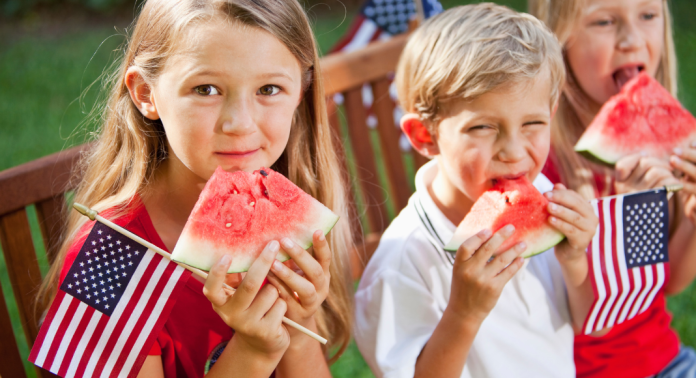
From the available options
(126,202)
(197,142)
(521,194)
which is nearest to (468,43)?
(521,194)

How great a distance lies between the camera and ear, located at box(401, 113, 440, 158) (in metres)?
2.39

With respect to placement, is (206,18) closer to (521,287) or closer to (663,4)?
(521,287)

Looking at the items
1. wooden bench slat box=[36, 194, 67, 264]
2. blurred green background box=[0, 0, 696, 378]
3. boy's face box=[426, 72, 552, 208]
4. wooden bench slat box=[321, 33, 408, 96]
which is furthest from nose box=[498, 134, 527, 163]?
blurred green background box=[0, 0, 696, 378]

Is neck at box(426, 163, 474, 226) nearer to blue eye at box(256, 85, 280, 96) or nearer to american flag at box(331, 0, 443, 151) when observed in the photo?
blue eye at box(256, 85, 280, 96)

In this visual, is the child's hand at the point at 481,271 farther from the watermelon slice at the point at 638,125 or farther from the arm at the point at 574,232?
the watermelon slice at the point at 638,125

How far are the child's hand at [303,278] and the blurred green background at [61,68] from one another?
1.88 metres

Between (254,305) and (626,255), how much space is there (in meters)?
1.51

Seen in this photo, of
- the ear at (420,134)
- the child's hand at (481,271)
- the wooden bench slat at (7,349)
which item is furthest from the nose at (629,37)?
the wooden bench slat at (7,349)

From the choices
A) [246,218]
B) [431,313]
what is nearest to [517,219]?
[431,313]

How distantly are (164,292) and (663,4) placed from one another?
253cm

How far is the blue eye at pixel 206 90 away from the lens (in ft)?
6.23

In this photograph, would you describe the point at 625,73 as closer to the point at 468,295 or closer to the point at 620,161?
the point at 620,161

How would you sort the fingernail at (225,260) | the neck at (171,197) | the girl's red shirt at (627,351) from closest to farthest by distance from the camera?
the fingernail at (225,260) < the neck at (171,197) < the girl's red shirt at (627,351)

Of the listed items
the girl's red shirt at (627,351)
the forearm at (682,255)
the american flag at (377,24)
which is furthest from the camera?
the american flag at (377,24)
